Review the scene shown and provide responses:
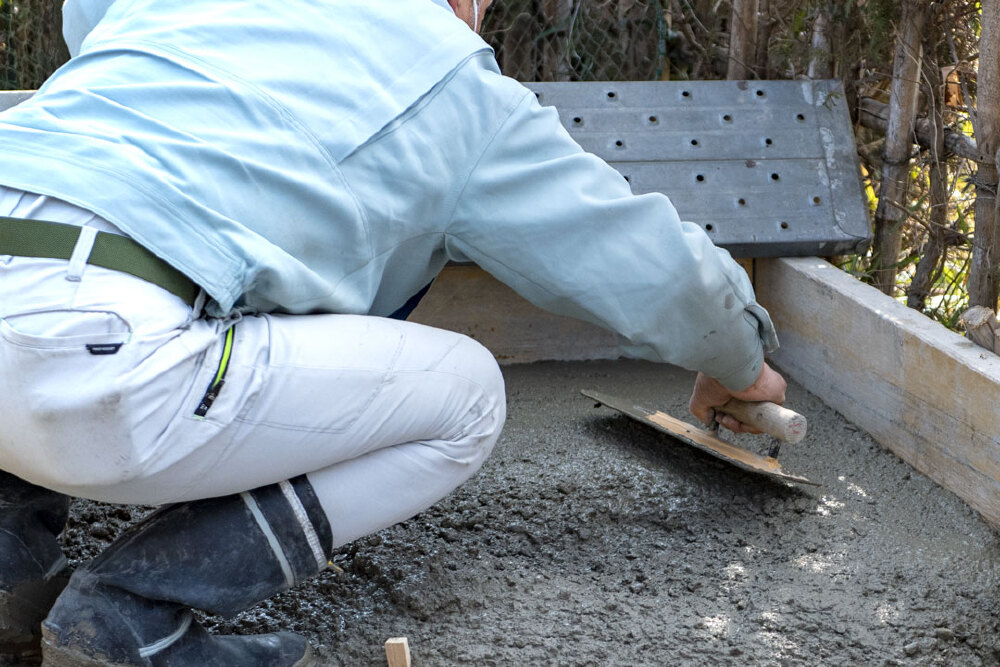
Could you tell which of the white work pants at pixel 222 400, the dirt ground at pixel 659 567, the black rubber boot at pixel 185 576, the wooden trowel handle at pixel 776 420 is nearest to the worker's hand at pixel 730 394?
the wooden trowel handle at pixel 776 420

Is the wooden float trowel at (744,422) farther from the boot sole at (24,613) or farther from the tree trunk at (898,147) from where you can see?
the boot sole at (24,613)

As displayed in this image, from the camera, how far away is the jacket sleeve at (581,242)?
5.03 feet

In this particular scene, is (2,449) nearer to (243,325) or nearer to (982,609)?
(243,325)

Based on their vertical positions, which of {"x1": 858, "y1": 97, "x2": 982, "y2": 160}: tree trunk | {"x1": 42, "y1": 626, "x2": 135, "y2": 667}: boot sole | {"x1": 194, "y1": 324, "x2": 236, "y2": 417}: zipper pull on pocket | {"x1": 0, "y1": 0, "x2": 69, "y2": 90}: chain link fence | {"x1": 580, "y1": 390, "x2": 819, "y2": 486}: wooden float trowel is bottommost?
{"x1": 42, "y1": 626, "x2": 135, "y2": 667}: boot sole

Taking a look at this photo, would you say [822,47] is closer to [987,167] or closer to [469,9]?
[987,167]

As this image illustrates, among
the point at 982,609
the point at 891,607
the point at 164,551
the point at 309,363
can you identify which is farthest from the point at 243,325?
the point at 982,609

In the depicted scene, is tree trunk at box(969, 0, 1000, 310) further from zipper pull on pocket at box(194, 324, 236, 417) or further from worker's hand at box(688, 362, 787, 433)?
zipper pull on pocket at box(194, 324, 236, 417)

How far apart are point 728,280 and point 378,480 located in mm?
644

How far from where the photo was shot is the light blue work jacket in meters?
1.31

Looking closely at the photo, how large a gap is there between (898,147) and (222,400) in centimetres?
210

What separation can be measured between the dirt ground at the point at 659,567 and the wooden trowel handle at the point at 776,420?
0.72 feet

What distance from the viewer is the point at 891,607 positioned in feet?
5.76

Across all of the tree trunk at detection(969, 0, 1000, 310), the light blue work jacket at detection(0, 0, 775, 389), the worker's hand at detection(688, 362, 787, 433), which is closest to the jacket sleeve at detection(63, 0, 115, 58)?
the light blue work jacket at detection(0, 0, 775, 389)

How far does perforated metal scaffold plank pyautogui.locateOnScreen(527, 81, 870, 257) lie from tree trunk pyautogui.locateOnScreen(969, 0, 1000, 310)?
353 millimetres
